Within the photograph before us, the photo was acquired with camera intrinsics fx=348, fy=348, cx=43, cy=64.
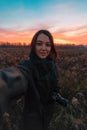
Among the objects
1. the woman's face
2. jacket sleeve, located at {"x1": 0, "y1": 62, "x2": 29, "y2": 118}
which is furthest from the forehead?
jacket sleeve, located at {"x1": 0, "y1": 62, "x2": 29, "y2": 118}

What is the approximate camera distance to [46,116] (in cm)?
275

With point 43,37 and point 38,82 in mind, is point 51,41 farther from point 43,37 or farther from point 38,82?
point 38,82

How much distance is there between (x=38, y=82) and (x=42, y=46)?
0.30 metres

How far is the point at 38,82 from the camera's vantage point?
8.06 feet

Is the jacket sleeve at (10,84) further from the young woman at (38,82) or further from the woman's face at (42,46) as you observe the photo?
the woman's face at (42,46)

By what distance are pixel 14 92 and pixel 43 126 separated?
831mm

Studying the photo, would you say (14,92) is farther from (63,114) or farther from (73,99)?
(73,99)

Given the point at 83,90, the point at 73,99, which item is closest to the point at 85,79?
the point at 83,90

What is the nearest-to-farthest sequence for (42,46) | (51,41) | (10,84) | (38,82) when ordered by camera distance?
(10,84) → (38,82) → (42,46) → (51,41)

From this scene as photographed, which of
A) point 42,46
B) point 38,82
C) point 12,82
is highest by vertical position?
point 42,46

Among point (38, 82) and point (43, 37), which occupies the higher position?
point (43, 37)

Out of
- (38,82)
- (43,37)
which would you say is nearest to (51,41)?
(43,37)

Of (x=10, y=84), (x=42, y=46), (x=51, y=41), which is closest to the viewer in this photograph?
(x=10, y=84)

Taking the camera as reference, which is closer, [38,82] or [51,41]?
[38,82]
